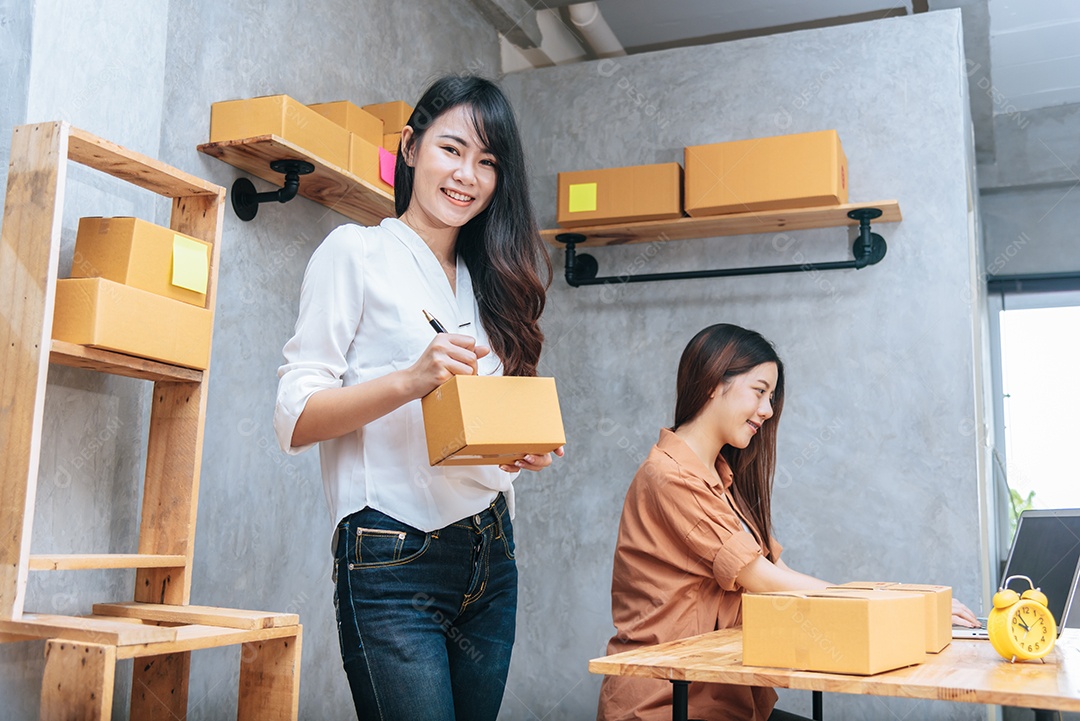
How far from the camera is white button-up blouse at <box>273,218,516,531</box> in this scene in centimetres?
125

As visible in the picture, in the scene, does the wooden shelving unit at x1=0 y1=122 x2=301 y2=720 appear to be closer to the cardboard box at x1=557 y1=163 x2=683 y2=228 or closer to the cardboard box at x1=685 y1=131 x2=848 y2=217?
the cardboard box at x1=557 y1=163 x2=683 y2=228

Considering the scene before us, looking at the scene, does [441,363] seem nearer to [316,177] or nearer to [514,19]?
[316,177]

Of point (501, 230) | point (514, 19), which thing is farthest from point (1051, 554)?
point (514, 19)

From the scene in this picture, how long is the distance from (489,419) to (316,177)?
1485mm

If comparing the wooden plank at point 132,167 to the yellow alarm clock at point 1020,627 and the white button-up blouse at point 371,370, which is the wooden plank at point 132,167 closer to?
the white button-up blouse at point 371,370

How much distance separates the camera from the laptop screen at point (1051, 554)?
1722 mm

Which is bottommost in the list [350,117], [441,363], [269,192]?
[441,363]

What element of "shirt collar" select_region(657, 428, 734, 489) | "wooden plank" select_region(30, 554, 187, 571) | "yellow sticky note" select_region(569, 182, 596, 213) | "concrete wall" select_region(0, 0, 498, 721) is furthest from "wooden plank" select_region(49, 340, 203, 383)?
"yellow sticky note" select_region(569, 182, 596, 213)

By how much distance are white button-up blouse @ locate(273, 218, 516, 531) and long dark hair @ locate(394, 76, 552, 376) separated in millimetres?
125

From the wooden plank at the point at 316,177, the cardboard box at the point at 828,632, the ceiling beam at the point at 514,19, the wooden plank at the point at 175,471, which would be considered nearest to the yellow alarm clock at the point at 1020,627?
the cardboard box at the point at 828,632

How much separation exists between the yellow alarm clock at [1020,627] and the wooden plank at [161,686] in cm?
139

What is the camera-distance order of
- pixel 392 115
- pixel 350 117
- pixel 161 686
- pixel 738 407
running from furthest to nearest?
pixel 392 115 → pixel 350 117 → pixel 738 407 → pixel 161 686

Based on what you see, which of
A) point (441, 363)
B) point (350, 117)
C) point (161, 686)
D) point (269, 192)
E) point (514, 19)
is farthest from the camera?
point (514, 19)

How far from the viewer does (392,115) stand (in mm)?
2771
